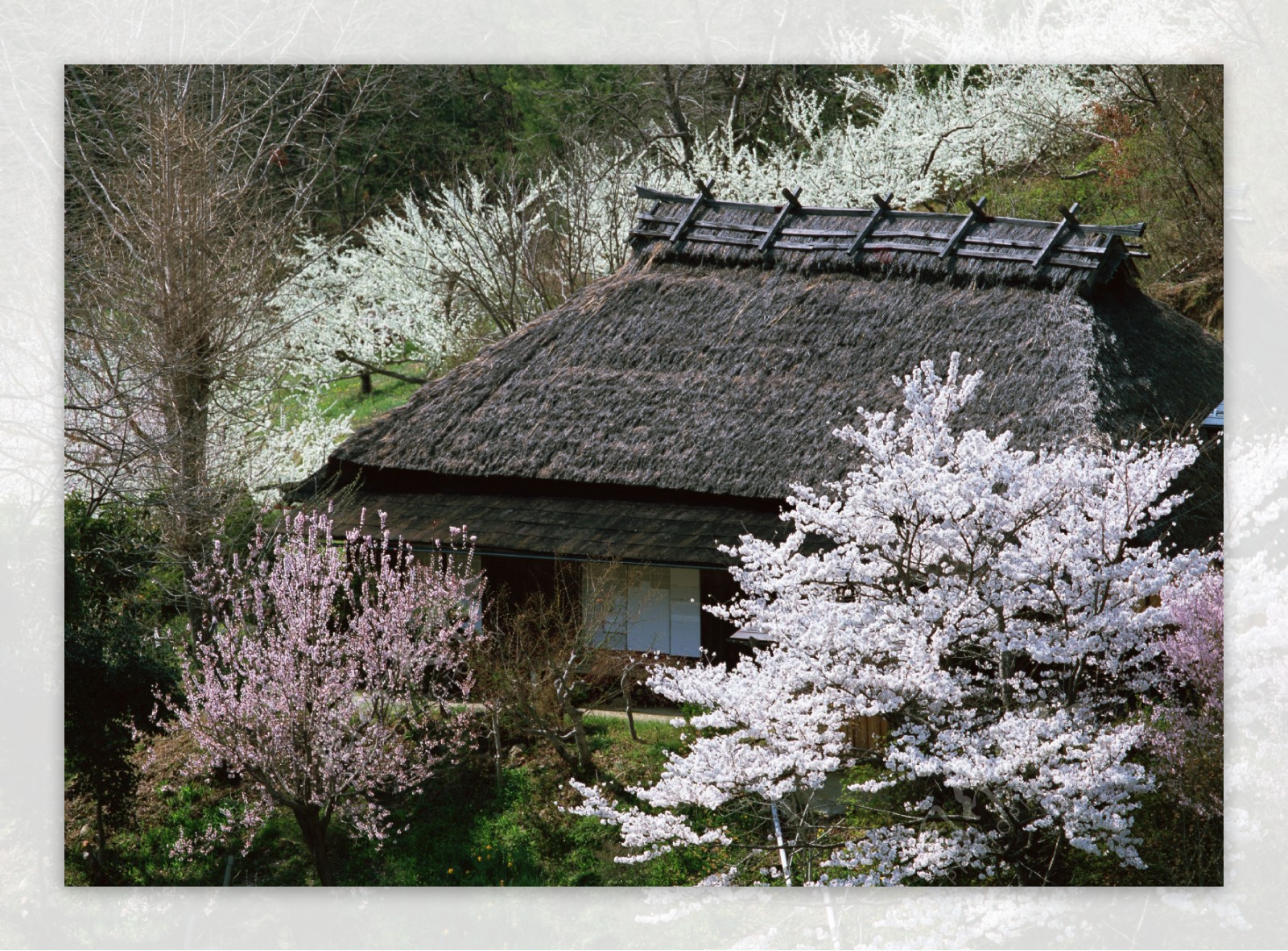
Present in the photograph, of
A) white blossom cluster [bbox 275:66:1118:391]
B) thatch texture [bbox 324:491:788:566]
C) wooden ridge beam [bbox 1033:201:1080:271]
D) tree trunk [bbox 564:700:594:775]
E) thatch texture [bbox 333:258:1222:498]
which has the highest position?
white blossom cluster [bbox 275:66:1118:391]

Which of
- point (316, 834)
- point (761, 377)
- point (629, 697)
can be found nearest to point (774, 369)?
point (761, 377)

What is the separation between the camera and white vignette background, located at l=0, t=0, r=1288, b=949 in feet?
19.0

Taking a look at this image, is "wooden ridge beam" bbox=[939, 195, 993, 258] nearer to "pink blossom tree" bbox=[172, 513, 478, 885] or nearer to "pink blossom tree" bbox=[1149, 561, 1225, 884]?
"pink blossom tree" bbox=[1149, 561, 1225, 884]

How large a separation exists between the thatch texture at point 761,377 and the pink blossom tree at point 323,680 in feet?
3.60

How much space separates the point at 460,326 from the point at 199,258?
19.4 ft

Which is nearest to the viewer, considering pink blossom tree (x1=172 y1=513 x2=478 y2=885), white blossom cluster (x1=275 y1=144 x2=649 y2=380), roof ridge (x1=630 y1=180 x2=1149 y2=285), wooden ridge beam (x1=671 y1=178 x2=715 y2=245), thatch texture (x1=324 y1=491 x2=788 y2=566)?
pink blossom tree (x1=172 y1=513 x2=478 y2=885)

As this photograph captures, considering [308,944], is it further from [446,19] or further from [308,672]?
[446,19]

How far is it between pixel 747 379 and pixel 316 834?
3397 mm

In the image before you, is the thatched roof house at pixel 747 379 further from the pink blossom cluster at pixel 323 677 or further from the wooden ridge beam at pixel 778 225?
the pink blossom cluster at pixel 323 677

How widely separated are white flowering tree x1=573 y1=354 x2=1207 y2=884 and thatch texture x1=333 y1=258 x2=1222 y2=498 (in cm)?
141

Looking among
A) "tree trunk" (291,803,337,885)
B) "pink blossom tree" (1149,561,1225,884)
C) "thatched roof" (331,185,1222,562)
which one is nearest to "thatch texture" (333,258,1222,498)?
"thatched roof" (331,185,1222,562)

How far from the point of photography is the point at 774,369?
7.76 meters

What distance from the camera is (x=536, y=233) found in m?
11.7

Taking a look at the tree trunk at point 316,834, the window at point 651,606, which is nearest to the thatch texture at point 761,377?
the window at point 651,606
